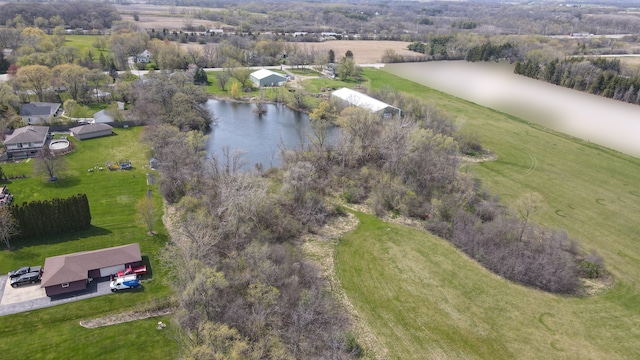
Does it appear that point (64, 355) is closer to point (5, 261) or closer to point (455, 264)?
point (5, 261)

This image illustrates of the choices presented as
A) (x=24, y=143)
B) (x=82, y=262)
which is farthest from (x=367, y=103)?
(x=82, y=262)

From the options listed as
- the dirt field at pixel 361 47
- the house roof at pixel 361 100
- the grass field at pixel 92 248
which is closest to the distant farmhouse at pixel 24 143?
the grass field at pixel 92 248

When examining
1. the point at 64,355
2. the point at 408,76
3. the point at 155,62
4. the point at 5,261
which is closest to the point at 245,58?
the point at 155,62

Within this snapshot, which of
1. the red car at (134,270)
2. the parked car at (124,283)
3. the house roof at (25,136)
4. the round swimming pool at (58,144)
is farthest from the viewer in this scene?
the round swimming pool at (58,144)

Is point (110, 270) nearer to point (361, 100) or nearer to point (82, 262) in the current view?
point (82, 262)

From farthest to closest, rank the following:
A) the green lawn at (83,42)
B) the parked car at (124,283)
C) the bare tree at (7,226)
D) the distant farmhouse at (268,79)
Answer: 1. the green lawn at (83,42)
2. the distant farmhouse at (268,79)
3. the bare tree at (7,226)
4. the parked car at (124,283)

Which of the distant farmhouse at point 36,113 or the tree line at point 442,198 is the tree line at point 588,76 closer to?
the tree line at point 442,198
